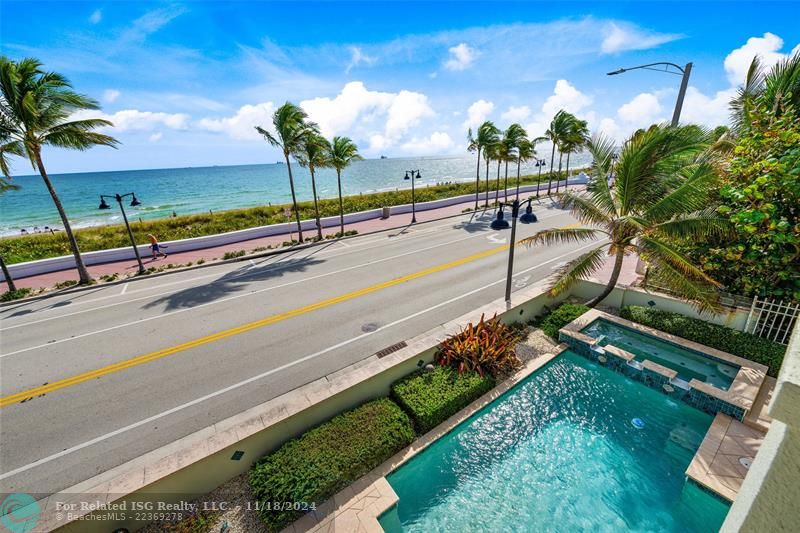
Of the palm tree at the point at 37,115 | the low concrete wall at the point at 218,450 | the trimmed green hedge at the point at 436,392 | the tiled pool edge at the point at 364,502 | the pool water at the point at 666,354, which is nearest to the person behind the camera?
the low concrete wall at the point at 218,450

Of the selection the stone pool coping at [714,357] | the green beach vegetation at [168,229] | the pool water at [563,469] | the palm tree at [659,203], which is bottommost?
the pool water at [563,469]

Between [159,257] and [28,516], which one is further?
[159,257]

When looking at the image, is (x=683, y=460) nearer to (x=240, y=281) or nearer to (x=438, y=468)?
(x=438, y=468)

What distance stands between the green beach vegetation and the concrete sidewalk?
3763 millimetres

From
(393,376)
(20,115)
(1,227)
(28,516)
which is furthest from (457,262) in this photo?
(1,227)

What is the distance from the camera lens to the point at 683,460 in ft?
21.5

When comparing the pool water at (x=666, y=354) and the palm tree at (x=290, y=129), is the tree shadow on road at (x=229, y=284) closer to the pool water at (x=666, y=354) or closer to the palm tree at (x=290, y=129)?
the palm tree at (x=290, y=129)

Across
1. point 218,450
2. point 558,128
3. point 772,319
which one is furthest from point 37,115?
point 558,128

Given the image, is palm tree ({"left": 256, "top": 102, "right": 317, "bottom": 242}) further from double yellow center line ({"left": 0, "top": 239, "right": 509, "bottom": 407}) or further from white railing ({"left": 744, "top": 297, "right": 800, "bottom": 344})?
white railing ({"left": 744, "top": 297, "right": 800, "bottom": 344})

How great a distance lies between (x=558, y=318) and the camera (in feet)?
35.7

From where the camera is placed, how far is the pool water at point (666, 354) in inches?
337

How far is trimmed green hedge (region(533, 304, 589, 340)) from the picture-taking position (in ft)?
34.6

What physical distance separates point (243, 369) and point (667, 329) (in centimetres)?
1293

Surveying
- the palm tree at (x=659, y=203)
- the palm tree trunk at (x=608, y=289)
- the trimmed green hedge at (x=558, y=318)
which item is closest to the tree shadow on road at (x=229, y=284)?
the trimmed green hedge at (x=558, y=318)
